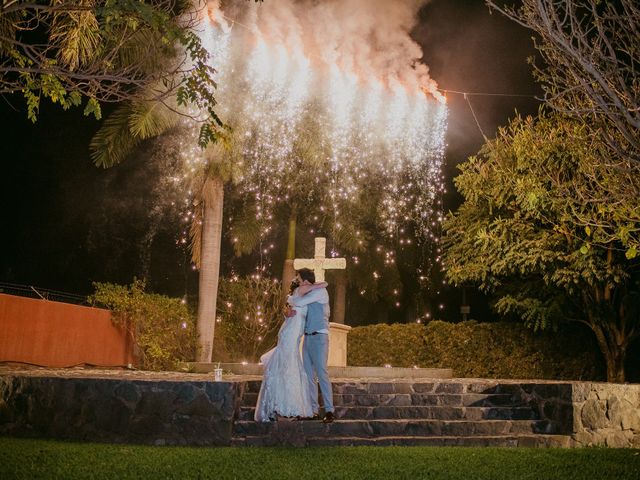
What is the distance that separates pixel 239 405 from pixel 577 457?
4775 mm

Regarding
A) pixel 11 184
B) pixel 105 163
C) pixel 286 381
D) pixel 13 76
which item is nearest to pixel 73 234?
pixel 11 184

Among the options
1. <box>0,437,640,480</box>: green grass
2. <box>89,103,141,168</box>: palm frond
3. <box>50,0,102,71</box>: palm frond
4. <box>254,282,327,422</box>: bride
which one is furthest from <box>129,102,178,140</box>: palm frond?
<box>0,437,640,480</box>: green grass

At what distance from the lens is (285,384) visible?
966 centimetres

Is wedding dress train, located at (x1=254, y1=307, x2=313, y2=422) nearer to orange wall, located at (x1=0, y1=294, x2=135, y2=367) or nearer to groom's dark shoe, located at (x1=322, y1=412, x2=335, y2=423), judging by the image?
groom's dark shoe, located at (x1=322, y1=412, x2=335, y2=423)

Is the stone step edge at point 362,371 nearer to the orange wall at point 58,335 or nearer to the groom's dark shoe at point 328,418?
the orange wall at point 58,335

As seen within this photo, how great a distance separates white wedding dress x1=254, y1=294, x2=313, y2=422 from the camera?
31.5 feet

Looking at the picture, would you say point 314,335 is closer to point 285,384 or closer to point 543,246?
point 285,384

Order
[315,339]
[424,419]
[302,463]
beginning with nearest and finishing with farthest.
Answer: [302,463]
[315,339]
[424,419]

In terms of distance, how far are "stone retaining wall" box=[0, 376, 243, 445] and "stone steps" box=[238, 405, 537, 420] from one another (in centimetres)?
120

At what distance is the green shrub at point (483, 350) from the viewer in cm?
1708

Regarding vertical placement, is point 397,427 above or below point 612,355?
below

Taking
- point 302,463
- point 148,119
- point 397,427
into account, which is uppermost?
point 148,119

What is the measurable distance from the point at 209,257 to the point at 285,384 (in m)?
11.5

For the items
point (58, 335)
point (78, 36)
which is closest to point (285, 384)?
point (78, 36)
